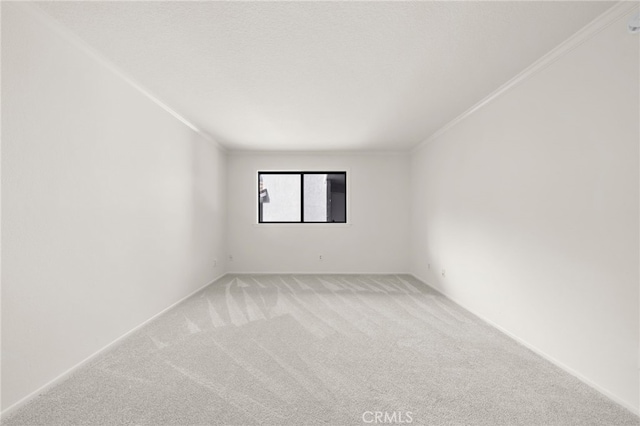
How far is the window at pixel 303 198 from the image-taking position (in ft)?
20.1

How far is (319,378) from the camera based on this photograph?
2104 mm

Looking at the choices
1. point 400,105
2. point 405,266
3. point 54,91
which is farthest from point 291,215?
point 54,91

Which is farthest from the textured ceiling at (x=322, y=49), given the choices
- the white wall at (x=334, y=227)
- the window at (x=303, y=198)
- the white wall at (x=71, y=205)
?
the window at (x=303, y=198)

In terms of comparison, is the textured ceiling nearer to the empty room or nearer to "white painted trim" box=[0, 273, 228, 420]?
the empty room

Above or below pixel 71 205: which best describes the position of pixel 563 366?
below

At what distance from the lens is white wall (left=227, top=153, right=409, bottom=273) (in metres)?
5.95

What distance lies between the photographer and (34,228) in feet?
6.16

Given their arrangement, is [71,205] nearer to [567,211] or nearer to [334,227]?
[567,211]

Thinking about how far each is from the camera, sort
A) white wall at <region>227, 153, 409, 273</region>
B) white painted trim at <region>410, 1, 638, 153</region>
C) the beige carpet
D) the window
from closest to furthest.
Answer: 1. the beige carpet
2. white painted trim at <region>410, 1, 638, 153</region>
3. white wall at <region>227, 153, 409, 273</region>
4. the window

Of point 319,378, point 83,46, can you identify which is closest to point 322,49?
point 83,46

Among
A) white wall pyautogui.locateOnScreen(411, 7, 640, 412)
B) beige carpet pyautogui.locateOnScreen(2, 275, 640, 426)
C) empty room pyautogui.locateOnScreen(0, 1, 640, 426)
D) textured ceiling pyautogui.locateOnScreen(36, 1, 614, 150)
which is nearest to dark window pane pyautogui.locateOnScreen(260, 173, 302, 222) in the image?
empty room pyautogui.locateOnScreen(0, 1, 640, 426)

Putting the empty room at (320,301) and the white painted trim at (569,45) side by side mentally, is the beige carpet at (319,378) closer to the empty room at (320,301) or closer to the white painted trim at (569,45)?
the empty room at (320,301)

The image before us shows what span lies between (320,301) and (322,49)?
2949 millimetres

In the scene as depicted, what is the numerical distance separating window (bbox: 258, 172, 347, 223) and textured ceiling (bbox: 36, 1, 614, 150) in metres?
2.51
